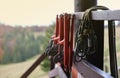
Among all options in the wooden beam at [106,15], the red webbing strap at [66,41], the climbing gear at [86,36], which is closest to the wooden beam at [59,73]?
the red webbing strap at [66,41]

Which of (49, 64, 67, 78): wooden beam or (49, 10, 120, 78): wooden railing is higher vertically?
(49, 10, 120, 78): wooden railing

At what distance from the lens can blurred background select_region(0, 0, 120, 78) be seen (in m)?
2.80

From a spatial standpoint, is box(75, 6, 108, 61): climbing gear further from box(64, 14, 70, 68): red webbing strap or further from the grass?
the grass

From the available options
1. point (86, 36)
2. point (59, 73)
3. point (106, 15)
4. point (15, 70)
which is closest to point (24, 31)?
point (15, 70)

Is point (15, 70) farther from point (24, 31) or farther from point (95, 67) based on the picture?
point (95, 67)

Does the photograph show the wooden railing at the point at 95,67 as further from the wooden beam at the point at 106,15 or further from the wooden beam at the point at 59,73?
the wooden beam at the point at 59,73

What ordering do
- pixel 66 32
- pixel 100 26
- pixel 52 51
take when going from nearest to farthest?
pixel 100 26, pixel 66 32, pixel 52 51

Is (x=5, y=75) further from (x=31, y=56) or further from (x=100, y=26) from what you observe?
(x=100, y=26)

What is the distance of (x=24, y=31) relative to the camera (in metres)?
2.86

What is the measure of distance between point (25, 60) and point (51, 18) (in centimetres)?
52

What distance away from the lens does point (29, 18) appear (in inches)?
113

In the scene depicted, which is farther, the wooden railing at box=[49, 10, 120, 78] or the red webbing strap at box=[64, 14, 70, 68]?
the red webbing strap at box=[64, 14, 70, 68]

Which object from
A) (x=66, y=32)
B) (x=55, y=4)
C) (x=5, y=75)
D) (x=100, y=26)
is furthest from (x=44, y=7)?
(x=100, y=26)

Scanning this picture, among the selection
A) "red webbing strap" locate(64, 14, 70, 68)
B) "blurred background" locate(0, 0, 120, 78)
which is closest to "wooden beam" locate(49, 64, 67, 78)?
"red webbing strap" locate(64, 14, 70, 68)
